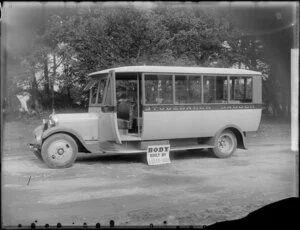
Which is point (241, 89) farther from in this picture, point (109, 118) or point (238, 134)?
point (109, 118)

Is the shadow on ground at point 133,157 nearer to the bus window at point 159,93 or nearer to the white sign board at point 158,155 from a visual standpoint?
the white sign board at point 158,155

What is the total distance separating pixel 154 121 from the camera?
10.8 ft

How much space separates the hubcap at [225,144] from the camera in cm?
305

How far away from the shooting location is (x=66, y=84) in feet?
6.13

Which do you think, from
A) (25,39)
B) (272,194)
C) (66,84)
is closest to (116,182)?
(66,84)

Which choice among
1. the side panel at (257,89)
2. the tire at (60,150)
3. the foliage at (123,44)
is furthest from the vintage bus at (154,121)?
the foliage at (123,44)

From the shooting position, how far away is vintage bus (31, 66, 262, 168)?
2893mm

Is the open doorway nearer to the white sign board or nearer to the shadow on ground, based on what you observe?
the shadow on ground

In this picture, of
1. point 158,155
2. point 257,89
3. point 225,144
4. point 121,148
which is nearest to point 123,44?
point 257,89

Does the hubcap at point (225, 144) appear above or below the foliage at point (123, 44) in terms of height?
below

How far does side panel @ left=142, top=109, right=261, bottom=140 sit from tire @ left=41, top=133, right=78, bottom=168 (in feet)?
2.66

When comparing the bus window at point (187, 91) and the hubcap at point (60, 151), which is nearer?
the bus window at point (187, 91)

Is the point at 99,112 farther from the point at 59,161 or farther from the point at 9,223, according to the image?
the point at 9,223

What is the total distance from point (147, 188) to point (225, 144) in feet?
4.21
